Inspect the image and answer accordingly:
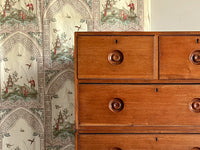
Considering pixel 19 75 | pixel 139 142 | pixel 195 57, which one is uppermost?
pixel 195 57

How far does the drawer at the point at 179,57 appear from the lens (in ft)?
4.22

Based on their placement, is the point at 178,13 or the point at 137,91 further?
the point at 178,13

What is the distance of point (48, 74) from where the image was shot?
1.87m

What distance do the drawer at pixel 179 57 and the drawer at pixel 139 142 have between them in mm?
324

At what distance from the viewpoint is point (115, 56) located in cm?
129

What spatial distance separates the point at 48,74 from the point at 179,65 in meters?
0.99

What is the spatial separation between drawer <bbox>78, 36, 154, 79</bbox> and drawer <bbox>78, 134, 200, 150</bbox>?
0.32m

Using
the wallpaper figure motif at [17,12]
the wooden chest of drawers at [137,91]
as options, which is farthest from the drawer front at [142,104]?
the wallpaper figure motif at [17,12]

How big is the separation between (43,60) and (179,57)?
1.02 m

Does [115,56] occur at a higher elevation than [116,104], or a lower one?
higher

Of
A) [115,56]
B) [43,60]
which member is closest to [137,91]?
[115,56]

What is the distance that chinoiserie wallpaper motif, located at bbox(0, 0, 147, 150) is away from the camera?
72.5 inches

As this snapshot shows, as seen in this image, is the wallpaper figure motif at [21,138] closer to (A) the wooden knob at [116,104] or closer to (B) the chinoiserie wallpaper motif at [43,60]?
(B) the chinoiserie wallpaper motif at [43,60]

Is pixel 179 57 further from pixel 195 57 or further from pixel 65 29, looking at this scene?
pixel 65 29
